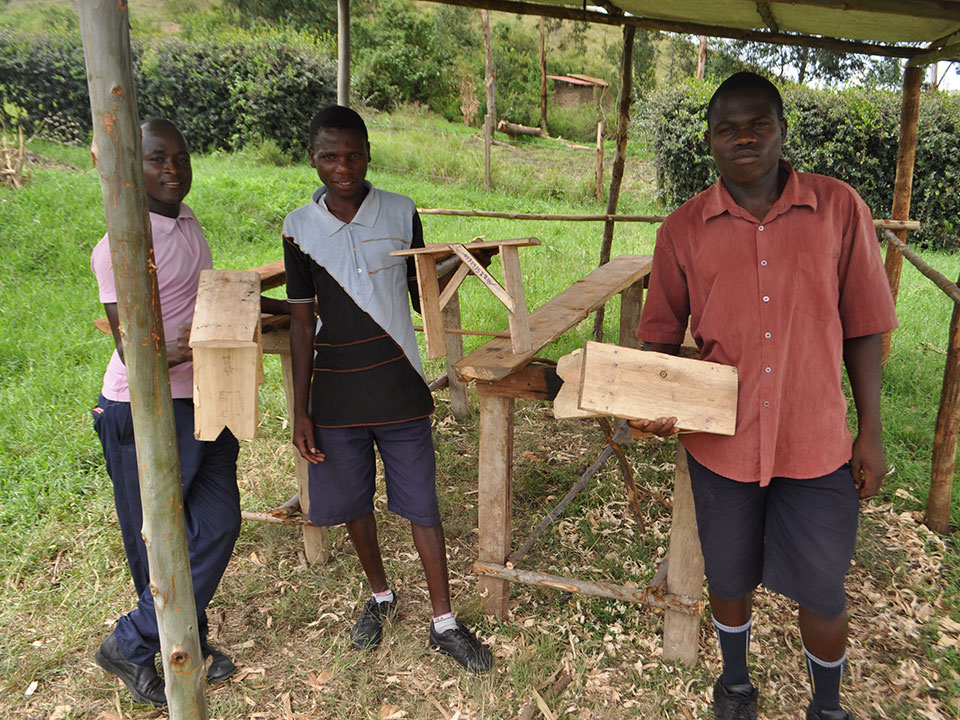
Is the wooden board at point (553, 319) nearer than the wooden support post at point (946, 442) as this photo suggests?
Yes

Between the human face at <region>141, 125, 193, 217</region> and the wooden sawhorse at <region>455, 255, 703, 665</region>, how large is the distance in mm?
1059

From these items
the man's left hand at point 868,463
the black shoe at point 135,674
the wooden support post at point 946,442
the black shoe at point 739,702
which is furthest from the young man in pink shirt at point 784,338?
the black shoe at point 135,674

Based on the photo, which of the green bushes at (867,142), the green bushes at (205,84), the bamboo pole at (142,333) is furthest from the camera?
Answer: the green bushes at (205,84)

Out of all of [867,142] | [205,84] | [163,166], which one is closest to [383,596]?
[163,166]

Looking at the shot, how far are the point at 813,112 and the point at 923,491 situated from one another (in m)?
8.38

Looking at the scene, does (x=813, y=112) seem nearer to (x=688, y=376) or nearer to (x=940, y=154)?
(x=940, y=154)

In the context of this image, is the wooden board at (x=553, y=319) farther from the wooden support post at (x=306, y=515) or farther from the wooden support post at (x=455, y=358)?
the wooden support post at (x=455, y=358)

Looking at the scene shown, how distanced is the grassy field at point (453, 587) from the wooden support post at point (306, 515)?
0.07 m

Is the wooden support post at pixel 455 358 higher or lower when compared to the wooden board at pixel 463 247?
lower

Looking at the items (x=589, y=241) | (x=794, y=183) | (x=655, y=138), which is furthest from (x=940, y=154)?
(x=794, y=183)

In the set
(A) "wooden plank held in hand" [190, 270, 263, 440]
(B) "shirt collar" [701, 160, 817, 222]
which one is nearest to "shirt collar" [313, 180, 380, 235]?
(A) "wooden plank held in hand" [190, 270, 263, 440]

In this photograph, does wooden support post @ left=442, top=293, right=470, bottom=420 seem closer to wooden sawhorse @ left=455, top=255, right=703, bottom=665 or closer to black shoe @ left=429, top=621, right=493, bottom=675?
wooden sawhorse @ left=455, top=255, right=703, bottom=665

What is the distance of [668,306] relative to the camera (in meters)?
1.99

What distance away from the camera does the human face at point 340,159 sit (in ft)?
7.03
